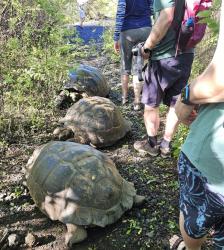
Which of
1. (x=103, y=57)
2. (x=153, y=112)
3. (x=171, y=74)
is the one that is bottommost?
(x=103, y=57)

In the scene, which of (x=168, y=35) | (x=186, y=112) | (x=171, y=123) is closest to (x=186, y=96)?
(x=186, y=112)

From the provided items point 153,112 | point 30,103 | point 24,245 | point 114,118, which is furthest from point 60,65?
point 24,245

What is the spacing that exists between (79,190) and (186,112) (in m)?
1.50

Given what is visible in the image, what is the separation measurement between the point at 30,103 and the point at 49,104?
0.47 meters

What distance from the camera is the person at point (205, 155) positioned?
158 centimetres

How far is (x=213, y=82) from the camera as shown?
156 centimetres

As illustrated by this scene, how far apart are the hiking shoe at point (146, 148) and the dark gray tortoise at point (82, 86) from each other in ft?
5.88

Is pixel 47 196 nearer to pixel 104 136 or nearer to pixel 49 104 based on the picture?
pixel 104 136

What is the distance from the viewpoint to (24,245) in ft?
9.84

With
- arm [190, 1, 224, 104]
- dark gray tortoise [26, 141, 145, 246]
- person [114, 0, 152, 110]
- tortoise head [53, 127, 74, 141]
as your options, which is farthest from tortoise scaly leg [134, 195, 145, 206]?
person [114, 0, 152, 110]

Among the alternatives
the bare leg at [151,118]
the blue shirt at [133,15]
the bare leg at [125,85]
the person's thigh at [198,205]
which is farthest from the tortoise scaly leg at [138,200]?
the blue shirt at [133,15]

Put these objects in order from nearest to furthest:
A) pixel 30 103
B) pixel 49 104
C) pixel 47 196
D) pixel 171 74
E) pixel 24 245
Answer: pixel 24 245
pixel 47 196
pixel 171 74
pixel 30 103
pixel 49 104

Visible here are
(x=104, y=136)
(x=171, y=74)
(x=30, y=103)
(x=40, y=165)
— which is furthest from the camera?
(x=30, y=103)

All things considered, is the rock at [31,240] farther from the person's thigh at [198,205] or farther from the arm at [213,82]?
the arm at [213,82]
